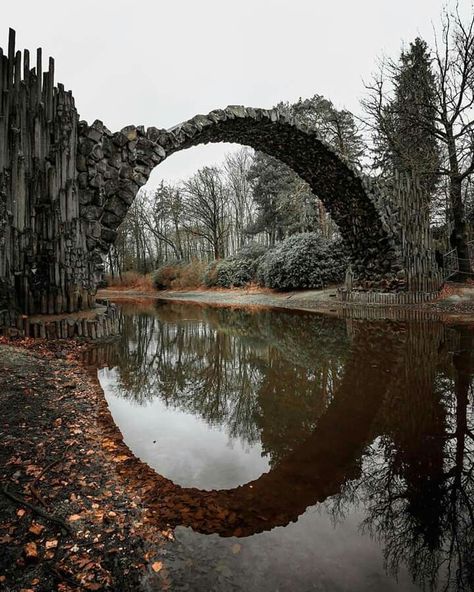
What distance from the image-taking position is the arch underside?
27.5ft

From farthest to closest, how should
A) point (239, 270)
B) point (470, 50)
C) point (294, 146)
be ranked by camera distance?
point (239, 270) → point (470, 50) → point (294, 146)

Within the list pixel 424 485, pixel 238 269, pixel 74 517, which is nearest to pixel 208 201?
pixel 238 269

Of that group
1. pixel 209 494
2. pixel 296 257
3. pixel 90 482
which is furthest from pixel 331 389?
pixel 296 257

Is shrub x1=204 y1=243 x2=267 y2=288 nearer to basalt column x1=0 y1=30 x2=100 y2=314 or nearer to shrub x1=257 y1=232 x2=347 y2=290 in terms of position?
shrub x1=257 y1=232 x2=347 y2=290

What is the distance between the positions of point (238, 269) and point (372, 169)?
1100 cm

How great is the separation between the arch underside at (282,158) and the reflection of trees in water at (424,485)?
718 cm

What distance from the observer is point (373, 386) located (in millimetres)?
4188

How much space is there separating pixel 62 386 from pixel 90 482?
7.05 feet

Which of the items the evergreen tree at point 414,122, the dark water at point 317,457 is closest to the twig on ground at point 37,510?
the dark water at point 317,457

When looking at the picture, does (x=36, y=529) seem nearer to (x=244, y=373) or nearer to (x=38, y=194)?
(x=244, y=373)

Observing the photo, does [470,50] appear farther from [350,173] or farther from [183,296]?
[183,296]

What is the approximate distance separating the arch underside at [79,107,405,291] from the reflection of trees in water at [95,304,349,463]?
3159mm

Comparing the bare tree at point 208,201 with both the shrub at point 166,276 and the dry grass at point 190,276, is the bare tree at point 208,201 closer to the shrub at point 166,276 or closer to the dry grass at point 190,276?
the dry grass at point 190,276

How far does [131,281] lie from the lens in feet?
114
